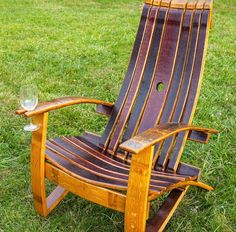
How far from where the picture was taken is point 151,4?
133 inches

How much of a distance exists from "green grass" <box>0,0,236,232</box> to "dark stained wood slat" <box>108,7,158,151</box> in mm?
499

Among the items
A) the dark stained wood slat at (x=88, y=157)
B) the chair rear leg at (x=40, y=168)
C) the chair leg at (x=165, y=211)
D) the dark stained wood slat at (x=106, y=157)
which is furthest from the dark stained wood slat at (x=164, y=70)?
the chair rear leg at (x=40, y=168)

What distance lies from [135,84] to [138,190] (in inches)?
46.2

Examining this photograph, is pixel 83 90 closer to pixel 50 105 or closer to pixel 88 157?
pixel 88 157

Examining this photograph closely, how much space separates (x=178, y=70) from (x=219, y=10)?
6.72 meters

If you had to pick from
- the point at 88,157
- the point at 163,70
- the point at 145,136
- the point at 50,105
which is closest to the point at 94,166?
the point at 88,157

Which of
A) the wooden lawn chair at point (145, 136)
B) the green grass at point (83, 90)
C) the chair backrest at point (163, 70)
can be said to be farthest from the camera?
the chair backrest at point (163, 70)

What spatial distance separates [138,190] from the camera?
225 cm

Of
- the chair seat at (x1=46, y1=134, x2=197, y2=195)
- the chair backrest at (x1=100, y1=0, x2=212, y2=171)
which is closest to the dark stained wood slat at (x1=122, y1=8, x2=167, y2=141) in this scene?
the chair backrest at (x1=100, y1=0, x2=212, y2=171)

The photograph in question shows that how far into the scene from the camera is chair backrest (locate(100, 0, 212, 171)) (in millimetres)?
3074

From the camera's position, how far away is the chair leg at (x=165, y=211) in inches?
103

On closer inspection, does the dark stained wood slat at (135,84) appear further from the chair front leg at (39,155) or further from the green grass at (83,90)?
the chair front leg at (39,155)

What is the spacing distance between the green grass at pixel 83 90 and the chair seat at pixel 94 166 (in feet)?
1.10

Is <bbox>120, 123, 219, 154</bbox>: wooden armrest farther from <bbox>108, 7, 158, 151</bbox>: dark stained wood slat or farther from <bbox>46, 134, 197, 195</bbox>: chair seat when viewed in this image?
<bbox>108, 7, 158, 151</bbox>: dark stained wood slat
